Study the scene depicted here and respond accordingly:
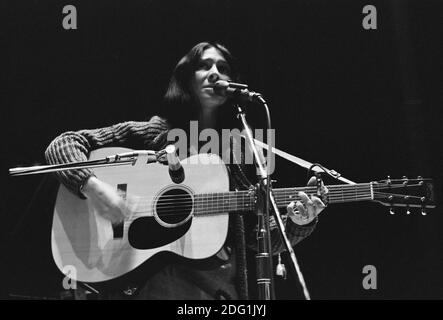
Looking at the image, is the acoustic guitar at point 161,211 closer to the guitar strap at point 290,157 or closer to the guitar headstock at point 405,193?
the guitar headstock at point 405,193

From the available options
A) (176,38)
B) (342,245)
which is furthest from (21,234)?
(342,245)

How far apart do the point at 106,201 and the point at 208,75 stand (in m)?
0.86

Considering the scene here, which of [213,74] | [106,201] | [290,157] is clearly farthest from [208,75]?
[106,201]

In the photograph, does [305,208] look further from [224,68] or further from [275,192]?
[224,68]

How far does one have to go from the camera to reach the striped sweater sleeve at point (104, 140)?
2988 mm

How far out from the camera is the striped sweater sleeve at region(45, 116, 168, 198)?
2988mm

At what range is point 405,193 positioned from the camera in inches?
117

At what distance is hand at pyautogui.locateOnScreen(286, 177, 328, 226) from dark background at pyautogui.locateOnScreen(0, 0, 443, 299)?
8.3 inches

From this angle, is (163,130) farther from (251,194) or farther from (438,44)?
(438,44)

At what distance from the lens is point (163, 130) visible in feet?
10.2

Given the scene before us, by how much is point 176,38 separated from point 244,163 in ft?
2.62

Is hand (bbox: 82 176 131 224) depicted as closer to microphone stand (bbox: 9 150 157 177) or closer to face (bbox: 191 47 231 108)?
microphone stand (bbox: 9 150 157 177)
